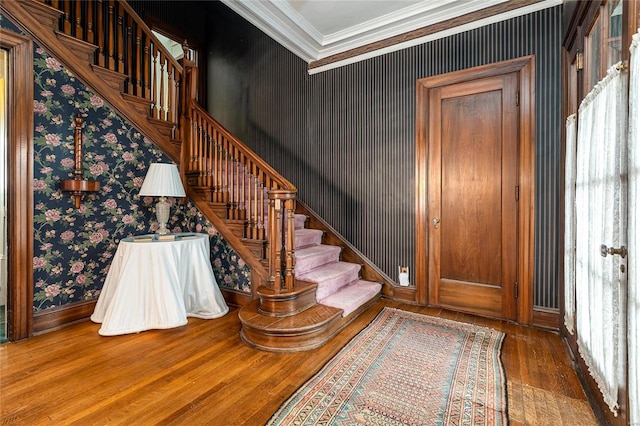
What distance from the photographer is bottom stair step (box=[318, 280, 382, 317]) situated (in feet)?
9.34

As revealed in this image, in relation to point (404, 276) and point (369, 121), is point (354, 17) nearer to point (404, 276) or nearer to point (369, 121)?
point (369, 121)

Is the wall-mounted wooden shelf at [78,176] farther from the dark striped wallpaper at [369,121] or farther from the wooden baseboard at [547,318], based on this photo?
the wooden baseboard at [547,318]

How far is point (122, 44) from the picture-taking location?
10.2 feet

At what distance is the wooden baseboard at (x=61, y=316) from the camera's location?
2.48m

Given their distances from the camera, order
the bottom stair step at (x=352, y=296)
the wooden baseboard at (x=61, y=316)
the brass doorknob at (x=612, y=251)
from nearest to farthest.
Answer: the brass doorknob at (x=612, y=251), the wooden baseboard at (x=61, y=316), the bottom stair step at (x=352, y=296)

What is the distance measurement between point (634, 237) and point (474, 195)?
1.97 metres

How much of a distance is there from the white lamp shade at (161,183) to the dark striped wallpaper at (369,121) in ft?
6.00

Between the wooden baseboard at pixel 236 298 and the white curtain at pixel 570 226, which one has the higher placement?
the white curtain at pixel 570 226

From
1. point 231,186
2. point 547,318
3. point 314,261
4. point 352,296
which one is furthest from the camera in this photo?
point 314,261

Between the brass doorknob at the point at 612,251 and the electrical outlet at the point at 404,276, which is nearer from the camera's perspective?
the brass doorknob at the point at 612,251

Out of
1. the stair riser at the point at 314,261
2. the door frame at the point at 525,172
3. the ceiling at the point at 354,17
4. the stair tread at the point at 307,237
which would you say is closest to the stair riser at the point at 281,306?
the stair riser at the point at 314,261

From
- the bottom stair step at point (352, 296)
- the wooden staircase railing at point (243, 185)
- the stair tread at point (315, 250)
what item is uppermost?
the wooden staircase railing at point (243, 185)

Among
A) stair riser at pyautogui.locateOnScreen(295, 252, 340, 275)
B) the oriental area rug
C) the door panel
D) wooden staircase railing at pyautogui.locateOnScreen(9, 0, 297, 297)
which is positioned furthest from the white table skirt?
the door panel

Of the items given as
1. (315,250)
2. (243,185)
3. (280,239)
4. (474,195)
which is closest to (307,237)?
(315,250)
